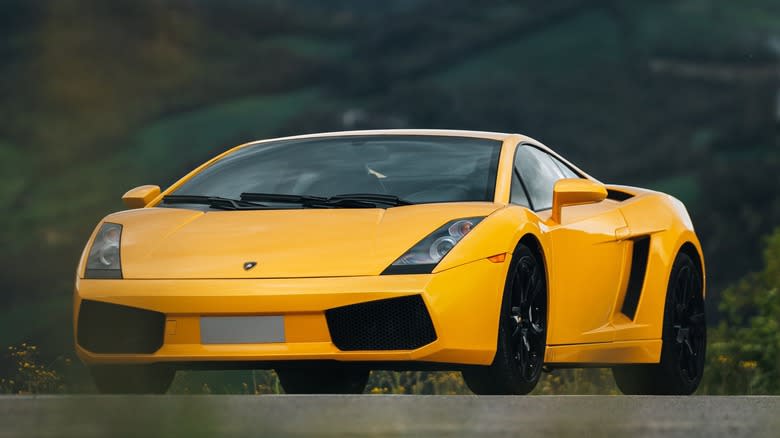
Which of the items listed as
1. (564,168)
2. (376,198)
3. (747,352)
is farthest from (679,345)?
(747,352)

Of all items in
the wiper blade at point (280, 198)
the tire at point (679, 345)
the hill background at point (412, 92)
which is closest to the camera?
the wiper blade at point (280, 198)

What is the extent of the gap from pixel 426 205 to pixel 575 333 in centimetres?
113

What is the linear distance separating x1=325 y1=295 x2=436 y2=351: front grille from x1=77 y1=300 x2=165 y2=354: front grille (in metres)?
0.72

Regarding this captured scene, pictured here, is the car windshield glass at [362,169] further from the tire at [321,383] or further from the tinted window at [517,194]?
the tire at [321,383]

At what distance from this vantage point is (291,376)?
9.62 meters

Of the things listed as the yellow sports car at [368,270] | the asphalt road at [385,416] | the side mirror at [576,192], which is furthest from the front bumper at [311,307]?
the side mirror at [576,192]

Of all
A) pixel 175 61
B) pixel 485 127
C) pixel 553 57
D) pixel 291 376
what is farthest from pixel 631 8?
pixel 291 376

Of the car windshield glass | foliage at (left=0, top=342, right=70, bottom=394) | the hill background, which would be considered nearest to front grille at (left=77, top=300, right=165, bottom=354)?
the car windshield glass

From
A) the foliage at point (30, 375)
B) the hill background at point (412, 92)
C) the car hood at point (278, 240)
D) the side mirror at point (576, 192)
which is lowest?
the hill background at point (412, 92)

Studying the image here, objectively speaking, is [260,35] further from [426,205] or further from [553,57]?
[426,205]

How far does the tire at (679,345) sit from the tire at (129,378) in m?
2.73

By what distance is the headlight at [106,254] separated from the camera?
6.96m

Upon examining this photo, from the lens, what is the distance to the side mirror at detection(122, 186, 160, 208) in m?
8.00

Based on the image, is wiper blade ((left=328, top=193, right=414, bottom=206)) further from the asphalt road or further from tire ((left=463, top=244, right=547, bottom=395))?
the asphalt road
